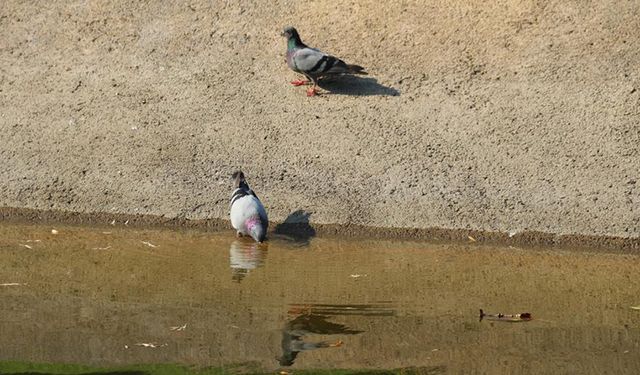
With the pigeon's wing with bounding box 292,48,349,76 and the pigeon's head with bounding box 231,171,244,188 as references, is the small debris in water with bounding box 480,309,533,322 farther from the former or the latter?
the pigeon's wing with bounding box 292,48,349,76

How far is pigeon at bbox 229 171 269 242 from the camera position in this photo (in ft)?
35.1

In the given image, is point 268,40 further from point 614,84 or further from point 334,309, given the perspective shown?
point 334,309

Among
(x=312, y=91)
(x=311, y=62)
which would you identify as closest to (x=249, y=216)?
(x=311, y=62)

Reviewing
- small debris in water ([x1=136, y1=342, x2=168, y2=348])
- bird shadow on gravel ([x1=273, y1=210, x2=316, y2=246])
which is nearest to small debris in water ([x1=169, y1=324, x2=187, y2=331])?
small debris in water ([x1=136, y1=342, x2=168, y2=348])

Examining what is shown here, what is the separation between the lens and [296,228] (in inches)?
451

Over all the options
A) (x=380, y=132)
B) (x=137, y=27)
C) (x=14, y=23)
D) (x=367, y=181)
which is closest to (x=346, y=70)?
(x=380, y=132)

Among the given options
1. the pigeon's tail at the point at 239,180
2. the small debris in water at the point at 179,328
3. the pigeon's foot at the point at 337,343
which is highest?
the pigeon's tail at the point at 239,180

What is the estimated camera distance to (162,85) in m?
13.7

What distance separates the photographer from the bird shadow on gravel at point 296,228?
37.0 ft

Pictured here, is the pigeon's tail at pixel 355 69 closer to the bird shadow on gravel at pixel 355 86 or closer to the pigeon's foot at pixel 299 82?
the bird shadow on gravel at pixel 355 86

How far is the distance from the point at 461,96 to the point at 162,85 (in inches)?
137

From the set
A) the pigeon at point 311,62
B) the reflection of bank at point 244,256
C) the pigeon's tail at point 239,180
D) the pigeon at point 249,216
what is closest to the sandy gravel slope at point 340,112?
the pigeon at point 311,62

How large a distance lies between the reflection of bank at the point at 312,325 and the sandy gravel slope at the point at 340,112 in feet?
8.56

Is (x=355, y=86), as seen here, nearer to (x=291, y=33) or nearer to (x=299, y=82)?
(x=299, y=82)
